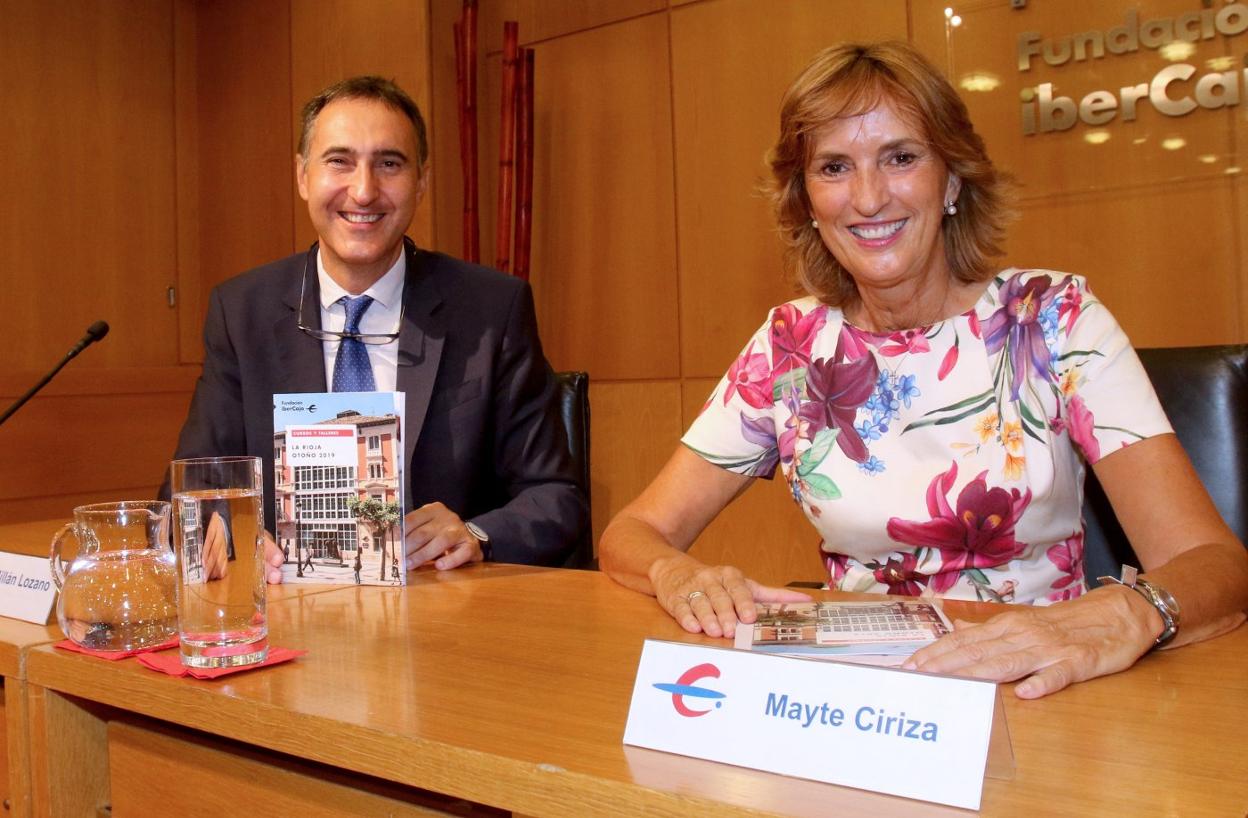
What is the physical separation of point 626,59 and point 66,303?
2826mm

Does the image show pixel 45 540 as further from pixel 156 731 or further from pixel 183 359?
pixel 183 359

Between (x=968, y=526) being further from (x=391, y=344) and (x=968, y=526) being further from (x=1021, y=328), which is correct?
(x=391, y=344)

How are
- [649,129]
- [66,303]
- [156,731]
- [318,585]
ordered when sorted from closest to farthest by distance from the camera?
[156,731], [318,585], [649,129], [66,303]

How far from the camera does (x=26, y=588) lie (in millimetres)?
1462

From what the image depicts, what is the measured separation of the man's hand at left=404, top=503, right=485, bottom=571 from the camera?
172 centimetres

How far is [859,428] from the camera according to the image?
5.67ft

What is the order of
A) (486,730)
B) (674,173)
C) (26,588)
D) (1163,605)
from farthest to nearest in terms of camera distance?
(674,173) < (26,588) < (1163,605) < (486,730)

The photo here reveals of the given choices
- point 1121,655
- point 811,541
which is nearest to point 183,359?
point 811,541

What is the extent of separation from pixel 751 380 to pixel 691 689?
1078mm

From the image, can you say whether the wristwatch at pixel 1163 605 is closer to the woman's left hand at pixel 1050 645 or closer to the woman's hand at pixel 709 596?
the woman's left hand at pixel 1050 645

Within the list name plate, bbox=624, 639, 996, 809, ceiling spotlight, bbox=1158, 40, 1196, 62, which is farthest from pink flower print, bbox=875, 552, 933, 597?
ceiling spotlight, bbox=1158, 40, 1196, 62

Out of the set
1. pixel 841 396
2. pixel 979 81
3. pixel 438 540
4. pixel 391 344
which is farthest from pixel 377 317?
pixel 979 81

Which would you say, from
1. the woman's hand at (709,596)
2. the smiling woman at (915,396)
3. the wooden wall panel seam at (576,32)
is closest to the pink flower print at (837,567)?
the smiling woman at (915,396)

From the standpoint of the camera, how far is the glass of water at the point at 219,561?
1094 millimetres
